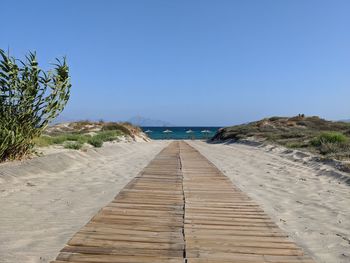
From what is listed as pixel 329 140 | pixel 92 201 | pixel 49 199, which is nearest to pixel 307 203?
pixel 92 201

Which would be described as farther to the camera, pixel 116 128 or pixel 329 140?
pixel 116 128

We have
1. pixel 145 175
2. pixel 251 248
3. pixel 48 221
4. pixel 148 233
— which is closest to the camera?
pixel 251 248

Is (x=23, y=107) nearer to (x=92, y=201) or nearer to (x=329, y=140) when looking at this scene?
(x=92, y=201)

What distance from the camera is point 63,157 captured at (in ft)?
46.3

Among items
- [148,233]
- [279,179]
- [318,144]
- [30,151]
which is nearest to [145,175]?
[279,179]

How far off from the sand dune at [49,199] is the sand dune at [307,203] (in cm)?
302

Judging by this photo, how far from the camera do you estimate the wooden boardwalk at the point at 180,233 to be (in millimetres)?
4559

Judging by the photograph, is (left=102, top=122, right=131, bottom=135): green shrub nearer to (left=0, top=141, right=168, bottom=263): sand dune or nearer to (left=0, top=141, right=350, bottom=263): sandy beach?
(left=0, top=141, right=168, bottom=263): sand dune

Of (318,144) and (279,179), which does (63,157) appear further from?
(318,144)

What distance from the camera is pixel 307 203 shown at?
27.3 ft

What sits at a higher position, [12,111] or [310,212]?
[12,111]

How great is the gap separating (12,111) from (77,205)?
6659mm

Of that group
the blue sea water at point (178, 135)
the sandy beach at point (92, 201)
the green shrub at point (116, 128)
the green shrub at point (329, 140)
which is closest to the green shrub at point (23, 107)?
the sandy beach at point (92, 201)

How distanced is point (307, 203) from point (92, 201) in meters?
4.15
